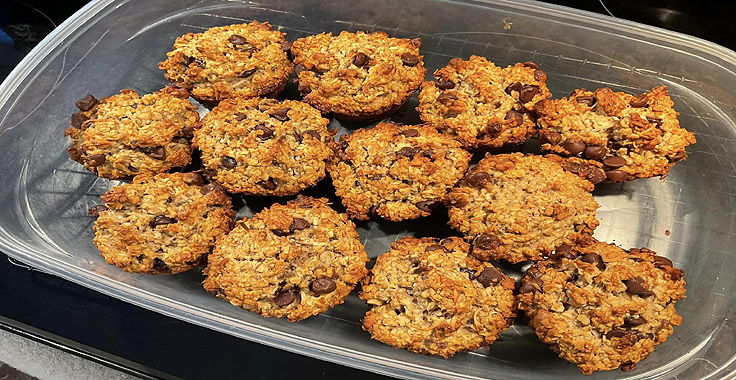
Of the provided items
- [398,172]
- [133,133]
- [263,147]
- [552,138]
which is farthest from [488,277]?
[133,133]

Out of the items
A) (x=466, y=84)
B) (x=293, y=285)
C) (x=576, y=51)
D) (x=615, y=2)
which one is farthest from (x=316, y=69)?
(x=615, y=2)

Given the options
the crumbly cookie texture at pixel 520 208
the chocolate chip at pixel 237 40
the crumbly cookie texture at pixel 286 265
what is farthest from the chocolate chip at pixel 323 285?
the chocolate chip at pixel 237 40

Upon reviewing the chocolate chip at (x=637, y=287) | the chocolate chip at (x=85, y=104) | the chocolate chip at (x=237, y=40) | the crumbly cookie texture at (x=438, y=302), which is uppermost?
the chocolate chip at (x=237, y=40)

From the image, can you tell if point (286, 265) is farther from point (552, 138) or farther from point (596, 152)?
point (596, 152)

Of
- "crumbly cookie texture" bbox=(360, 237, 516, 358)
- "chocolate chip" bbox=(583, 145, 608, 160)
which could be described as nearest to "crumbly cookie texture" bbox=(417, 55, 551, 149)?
"chocolate chip" bbox=(583, 145, 608, 160)

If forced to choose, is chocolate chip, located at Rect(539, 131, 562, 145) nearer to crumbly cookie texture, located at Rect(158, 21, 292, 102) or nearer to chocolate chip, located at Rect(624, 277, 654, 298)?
chocolate chip, located at Rect(624, 277, 654, 298)

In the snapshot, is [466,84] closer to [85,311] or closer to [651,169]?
[651,169]

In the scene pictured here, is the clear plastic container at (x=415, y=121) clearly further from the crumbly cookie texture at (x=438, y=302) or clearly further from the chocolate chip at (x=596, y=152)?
the chocolate chip at (x=596, y=152)
